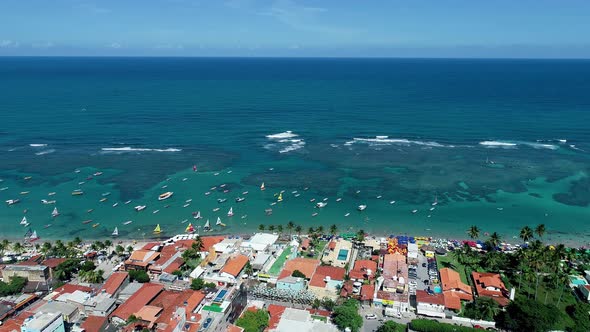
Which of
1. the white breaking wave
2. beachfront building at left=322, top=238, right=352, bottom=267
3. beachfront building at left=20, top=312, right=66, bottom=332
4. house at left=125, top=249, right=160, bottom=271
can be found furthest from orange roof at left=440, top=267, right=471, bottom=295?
the white breaking wave

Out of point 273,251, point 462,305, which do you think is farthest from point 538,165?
point 273,251

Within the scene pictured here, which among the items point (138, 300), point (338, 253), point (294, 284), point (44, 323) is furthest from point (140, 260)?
point (338, 253)

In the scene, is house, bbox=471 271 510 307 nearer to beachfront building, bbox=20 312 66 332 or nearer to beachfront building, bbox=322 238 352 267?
beachfront building, bbox=322 238 352 267

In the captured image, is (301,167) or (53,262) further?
(301,167)

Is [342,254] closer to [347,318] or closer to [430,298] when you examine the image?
[430,298]

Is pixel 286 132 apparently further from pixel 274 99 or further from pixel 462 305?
pixel 462 305
